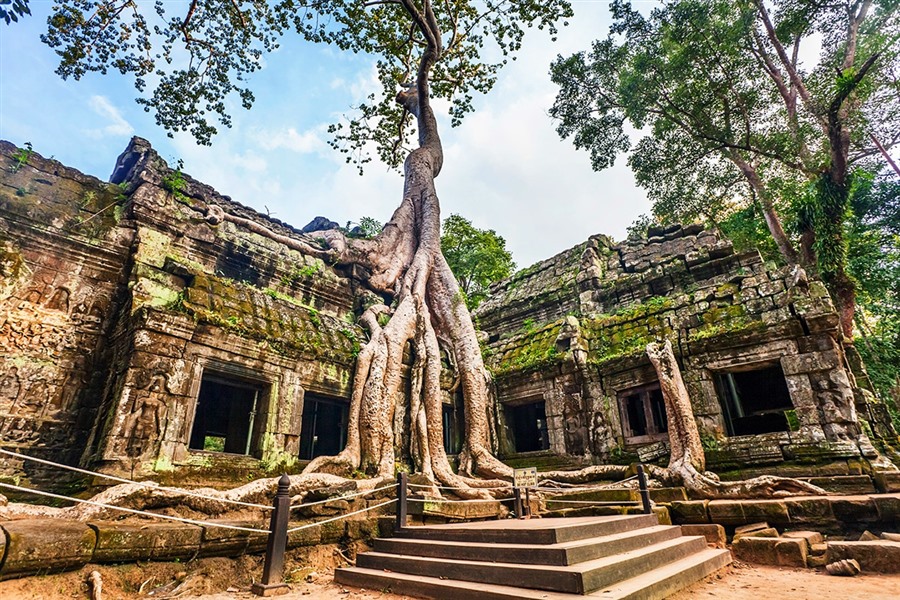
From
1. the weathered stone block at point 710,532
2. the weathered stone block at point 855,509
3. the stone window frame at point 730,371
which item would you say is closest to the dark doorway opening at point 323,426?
the weathered stone block at point 710,532

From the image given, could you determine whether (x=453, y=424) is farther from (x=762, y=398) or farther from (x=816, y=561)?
(x=762, y=398)

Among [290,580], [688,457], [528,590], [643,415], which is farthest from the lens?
[643,415]

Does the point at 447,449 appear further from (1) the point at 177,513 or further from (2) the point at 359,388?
(1) the point at 177,513

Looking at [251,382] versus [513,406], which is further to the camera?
[513,406]

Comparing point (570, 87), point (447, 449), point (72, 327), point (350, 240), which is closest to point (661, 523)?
point (447, 449)

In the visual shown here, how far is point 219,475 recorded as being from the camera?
5711 millimetres

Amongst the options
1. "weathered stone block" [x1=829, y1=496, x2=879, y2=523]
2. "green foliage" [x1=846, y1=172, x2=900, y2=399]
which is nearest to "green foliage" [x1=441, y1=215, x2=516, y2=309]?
"green foliage" [x1=846, y1=172, x2=900, y2=399]

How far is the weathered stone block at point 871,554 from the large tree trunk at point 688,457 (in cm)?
159

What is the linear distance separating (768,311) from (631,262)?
344 cm

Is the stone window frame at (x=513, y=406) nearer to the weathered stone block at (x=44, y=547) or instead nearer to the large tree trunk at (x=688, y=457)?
the large tree trunk at (x=688, y=457)

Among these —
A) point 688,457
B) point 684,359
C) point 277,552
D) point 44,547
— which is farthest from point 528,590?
point 684,359

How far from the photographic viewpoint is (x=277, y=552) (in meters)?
4.01

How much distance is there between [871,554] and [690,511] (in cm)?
189

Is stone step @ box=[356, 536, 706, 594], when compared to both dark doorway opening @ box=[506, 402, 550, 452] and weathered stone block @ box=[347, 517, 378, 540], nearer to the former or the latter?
weathered stone block @ box=[347, 517, 378, 540]
